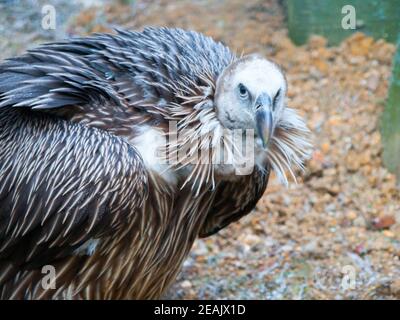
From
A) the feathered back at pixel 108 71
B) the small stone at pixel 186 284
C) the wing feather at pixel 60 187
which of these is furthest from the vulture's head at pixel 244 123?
the small stone at pixel 186 284

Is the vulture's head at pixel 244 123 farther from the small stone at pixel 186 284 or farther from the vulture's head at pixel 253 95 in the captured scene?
the small stone at pixel 186 284

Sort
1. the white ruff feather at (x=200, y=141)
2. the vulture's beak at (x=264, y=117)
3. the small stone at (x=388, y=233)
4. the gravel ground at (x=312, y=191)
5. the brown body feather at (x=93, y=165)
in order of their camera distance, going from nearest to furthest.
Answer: the vulture's beak at (x=264, y=117) < the brown body feather at (x=93, y=165) < the white ruff feather at (x=200, y=141) < the gravel ground at (x=312, y=191) < the small stone at (x=388, y=233)

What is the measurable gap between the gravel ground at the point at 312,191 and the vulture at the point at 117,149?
1.26 m

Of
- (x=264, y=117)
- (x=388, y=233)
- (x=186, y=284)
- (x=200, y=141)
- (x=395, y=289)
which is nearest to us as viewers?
(x=264, y=117)

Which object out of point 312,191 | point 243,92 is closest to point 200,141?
point 243,92

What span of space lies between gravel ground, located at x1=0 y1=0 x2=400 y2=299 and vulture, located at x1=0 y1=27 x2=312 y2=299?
1.26 m

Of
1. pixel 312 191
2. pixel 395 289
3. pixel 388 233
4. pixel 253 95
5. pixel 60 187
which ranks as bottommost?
pixel 395 289

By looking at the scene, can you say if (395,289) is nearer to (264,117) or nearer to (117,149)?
(264,117)

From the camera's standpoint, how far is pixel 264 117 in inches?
160

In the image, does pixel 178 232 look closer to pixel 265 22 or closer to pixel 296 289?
pixel 296 289

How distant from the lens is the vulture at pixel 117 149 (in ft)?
13.6

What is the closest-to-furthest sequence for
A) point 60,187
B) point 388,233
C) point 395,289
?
point 60,187 < point 395,289 < point 388,233

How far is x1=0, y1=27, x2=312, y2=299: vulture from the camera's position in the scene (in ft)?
13.6

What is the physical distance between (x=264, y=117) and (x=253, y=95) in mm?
139
